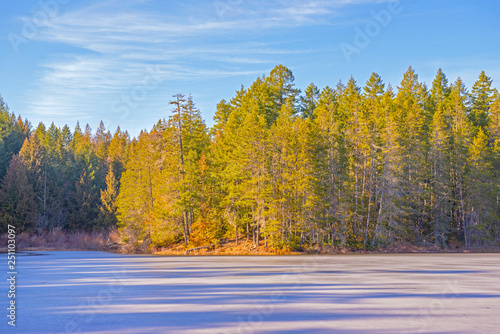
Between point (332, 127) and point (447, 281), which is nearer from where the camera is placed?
point (447, 281)

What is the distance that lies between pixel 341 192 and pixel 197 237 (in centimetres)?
1791

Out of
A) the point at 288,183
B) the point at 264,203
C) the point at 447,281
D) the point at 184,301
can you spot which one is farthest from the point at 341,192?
the point at 184,301

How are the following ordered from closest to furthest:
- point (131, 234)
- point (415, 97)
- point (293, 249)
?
point (293, 249)
point (131, 234)
point (415, 97)

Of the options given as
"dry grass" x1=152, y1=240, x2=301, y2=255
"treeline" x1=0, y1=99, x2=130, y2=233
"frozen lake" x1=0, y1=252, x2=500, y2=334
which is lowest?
"dry grass" x1=152, y1=240, x2=301, y2=255

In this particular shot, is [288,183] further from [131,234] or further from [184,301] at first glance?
[184,301]

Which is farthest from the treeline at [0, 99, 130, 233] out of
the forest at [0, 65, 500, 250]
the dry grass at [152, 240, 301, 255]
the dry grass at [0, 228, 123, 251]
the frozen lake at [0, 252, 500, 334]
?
the frozen lake at [0, 252, 500, 334]

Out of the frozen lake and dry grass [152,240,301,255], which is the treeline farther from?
the frozen lake

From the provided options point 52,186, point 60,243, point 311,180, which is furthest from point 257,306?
point 52,186

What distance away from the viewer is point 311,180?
45.8m

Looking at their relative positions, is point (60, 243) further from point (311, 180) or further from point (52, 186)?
point (311, 180)

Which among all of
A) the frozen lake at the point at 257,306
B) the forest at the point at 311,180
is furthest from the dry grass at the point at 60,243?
the frozen lake at the point at 257,306

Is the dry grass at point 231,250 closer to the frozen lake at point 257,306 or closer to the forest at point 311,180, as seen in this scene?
the forest at point 311,180

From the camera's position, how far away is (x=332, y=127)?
5031 cm

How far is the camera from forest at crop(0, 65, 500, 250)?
4641 centimetres
